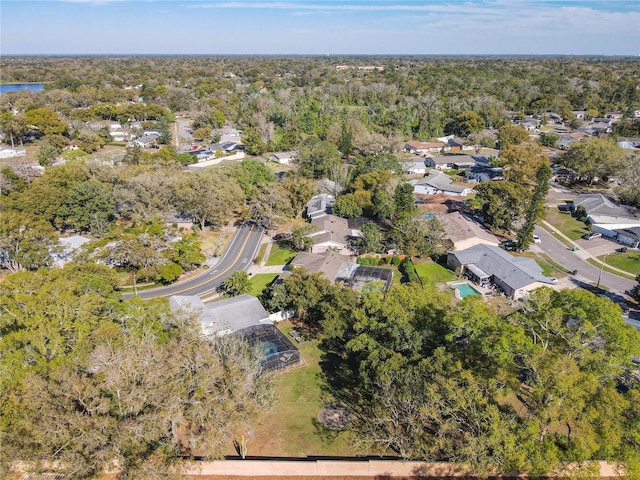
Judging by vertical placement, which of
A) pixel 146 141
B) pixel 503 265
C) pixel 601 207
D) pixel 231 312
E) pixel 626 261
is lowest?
pixel 626 261

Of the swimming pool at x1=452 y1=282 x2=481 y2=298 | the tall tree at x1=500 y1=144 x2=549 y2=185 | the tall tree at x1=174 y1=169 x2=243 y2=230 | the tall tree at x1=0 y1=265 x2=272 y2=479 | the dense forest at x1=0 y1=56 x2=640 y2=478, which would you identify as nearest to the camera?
the tall tree at x1=0 y1=265 x2=272 y2=479

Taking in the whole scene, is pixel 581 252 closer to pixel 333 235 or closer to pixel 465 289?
pixel 465 289

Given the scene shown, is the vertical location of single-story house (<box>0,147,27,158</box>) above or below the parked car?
above

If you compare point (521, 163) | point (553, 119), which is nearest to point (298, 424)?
point (521, 163)

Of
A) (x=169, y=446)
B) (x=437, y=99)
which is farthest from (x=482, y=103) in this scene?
(x=169, y=446)

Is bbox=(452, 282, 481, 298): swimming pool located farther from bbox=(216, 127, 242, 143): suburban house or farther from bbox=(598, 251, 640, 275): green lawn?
bbox=(216, 127, 242, 143): suburban house

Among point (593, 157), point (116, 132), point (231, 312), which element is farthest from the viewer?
point (116, 132)

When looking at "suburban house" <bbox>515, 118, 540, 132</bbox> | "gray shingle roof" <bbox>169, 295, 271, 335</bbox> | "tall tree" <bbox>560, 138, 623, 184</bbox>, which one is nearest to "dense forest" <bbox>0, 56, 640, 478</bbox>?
"gray shingle roof" <bbox>169, 295, 271, 335</bbox>

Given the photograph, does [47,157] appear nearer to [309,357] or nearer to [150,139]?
[150,139]
